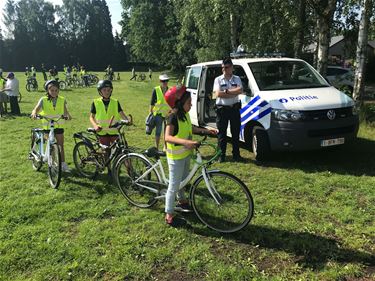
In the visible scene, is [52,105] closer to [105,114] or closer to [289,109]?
[105,114]

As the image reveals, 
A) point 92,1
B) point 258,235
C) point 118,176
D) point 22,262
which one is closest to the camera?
point 22,262

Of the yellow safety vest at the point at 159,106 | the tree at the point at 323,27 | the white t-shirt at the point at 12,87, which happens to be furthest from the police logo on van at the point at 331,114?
the white t-shirt at the point at 12,87

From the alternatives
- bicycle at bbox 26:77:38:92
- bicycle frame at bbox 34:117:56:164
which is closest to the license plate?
bicycle frame at bbox 34:117:56:164

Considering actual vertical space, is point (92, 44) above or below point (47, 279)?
above

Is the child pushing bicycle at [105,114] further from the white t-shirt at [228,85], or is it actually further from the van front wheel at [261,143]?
the van front wheel at [261,143]

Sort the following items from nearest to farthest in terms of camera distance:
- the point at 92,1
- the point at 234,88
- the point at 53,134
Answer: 1. the point at 53,134
2. the point at 234,88
3. the point at 92,1

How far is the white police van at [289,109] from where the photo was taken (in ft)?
21.1

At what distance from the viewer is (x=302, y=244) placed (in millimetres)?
4148

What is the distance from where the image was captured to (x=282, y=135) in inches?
256

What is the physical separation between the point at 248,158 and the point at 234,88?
1554mm

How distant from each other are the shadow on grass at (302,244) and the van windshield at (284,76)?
3.49m

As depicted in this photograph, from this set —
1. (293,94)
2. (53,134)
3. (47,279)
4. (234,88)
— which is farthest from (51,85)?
(293,94)

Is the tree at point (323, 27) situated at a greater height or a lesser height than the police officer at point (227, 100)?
greater

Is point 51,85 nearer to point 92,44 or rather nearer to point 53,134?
point 53,134
